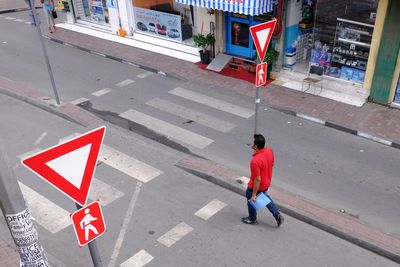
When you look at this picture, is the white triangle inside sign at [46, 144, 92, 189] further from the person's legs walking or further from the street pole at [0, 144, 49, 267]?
the person's legs walking

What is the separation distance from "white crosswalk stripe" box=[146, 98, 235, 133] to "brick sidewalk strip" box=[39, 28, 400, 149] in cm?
178

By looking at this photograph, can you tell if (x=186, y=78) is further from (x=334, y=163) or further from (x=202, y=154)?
(x=334, y=163)

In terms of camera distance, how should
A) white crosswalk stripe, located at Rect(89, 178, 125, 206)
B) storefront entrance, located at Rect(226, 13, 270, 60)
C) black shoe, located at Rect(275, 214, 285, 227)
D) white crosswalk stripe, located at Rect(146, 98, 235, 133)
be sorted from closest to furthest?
black shoe, located at Rect(275, 214, 285, 227) < white crosswalk stripe, located at Rect(89, 178, 125, 206) < white crosswalk stripe, located at Rect(146, 98, 235, 133) < storefront entrance, located at Rect(226, 13, 270, 60)

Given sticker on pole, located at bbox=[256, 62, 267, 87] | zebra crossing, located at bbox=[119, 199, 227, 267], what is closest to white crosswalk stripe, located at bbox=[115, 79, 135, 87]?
zebra crossing, located at bbox=[119, 199, 227, 267]

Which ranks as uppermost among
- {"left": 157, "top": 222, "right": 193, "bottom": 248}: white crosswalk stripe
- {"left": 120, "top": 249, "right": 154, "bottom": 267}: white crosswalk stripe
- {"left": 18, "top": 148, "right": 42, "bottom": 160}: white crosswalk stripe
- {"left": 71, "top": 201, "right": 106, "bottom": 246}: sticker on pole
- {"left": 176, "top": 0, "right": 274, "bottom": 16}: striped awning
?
{"left": 176, "top": 0, "right": 274, "bottom": 16}: striped awning

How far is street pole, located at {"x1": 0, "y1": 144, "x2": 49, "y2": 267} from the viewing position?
3.96 meters

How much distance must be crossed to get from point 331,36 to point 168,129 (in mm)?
6309

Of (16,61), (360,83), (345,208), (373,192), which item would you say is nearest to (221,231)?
(345,208)

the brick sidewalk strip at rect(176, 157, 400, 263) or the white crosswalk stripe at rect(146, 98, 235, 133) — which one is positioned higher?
the white crosswalk stripe at rect(146, 98, 235, 133)

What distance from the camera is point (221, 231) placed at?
7664mm

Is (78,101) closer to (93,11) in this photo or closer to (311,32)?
(311,32)

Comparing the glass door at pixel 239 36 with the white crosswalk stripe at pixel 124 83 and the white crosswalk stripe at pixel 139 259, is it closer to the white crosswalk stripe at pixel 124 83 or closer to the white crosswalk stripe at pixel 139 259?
the white crosswalk stripe at pixel 124 83

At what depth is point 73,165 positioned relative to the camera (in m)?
3.99

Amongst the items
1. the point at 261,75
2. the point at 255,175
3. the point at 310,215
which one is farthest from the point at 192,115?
the point at 255,175
